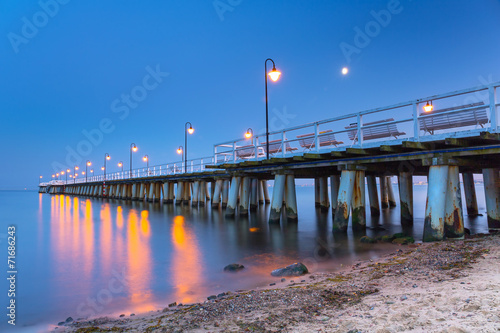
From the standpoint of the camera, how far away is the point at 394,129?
39.3 ft

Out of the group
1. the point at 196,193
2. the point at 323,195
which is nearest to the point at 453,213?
the point at 323,195

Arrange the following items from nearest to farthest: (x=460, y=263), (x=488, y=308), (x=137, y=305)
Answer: (x=488, y=308)
(x=460, y=263)
(x=137, y=305)

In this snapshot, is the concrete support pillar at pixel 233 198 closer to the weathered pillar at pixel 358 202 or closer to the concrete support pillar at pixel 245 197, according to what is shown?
the concrete support pillar at pixel 245 197

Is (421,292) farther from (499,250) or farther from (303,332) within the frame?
(499,250)

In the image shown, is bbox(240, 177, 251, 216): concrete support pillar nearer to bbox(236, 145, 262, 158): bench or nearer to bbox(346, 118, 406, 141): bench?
bbox(236, 145, 262, 158): bench

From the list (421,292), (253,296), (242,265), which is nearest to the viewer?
(421,292)

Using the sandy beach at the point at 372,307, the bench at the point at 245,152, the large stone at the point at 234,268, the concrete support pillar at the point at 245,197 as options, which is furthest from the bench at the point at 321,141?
the sandy beach at the point at 372,307

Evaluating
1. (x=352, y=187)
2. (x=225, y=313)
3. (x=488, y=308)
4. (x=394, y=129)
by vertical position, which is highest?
(x=394, y=129)

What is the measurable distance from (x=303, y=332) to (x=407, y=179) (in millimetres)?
13851

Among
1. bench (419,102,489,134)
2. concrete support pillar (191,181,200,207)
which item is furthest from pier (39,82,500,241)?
concrete support pillar (191,181,200,207)

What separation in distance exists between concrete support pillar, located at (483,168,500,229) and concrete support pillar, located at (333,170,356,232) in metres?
4.90

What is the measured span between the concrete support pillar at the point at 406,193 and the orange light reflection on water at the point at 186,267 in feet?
34.2

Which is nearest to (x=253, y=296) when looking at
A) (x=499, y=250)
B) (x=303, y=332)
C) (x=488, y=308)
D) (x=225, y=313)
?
(x=225, y=313)

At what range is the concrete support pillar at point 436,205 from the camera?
30.6 feet
